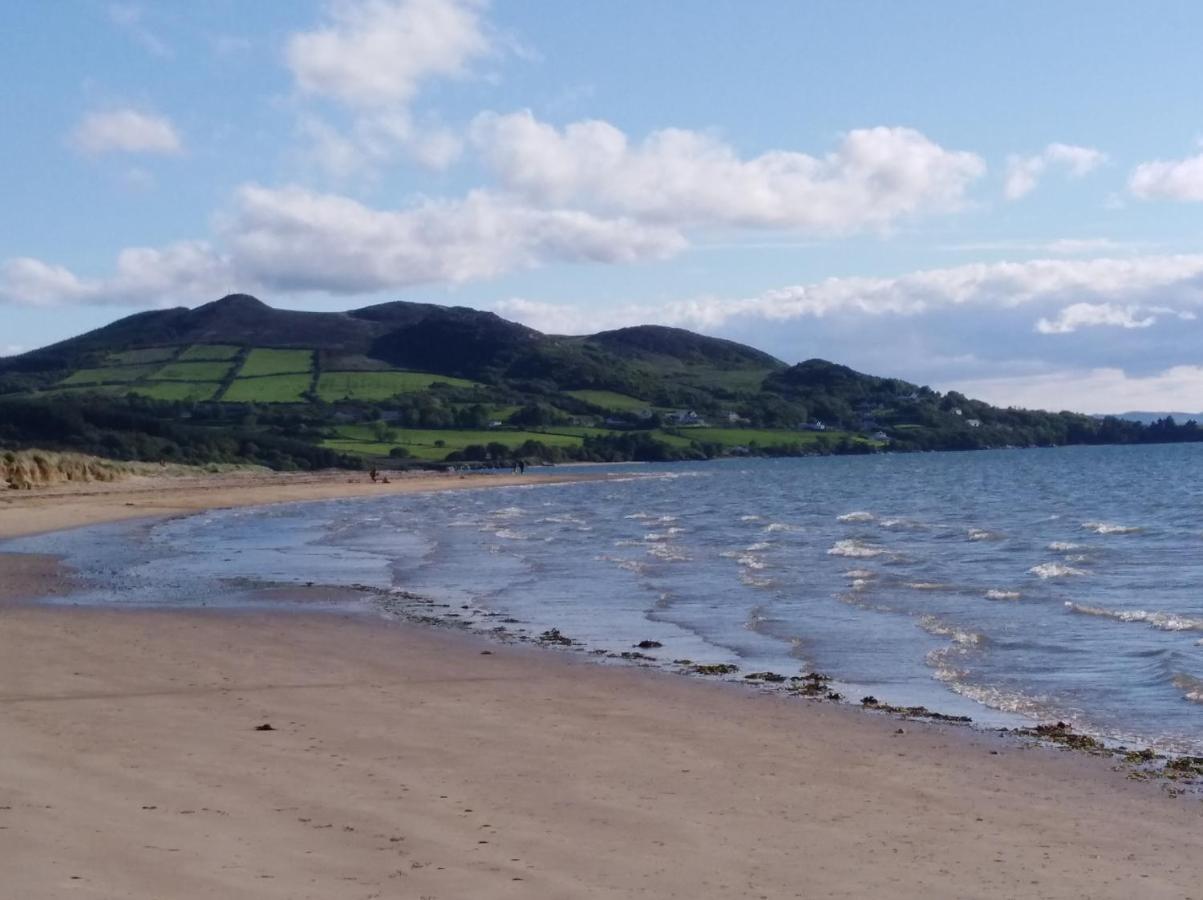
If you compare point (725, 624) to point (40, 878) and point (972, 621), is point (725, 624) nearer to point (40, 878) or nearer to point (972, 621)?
point (972, 621)

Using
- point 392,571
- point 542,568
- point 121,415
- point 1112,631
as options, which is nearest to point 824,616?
point 1112,631

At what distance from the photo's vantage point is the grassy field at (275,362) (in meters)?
146

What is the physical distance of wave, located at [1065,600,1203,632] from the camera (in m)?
18.3

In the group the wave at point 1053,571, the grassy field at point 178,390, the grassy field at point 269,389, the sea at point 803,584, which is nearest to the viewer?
the sea at point 803,584

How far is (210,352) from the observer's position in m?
158

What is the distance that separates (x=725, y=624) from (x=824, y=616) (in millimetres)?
1679

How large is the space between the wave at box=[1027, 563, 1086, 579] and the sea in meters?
0.10

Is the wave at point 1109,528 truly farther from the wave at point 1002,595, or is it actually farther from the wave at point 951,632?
the wave at point 951,632

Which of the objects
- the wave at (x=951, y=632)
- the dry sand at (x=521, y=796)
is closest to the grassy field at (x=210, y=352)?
the wave at (x=951, y=632)

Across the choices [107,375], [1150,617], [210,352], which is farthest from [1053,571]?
[210,352]

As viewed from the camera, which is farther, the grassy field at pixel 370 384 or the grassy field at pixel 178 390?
the grassy field at pixel 370 384

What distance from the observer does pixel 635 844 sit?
7883 millimetres

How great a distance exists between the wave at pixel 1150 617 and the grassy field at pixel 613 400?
13771 centimetres

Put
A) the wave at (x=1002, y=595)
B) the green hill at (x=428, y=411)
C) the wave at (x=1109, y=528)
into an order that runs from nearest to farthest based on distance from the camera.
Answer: the wave at (x=1002, y=595)
the wave at (x=1109, y=528)
the green hill at (x=428, y=411)
